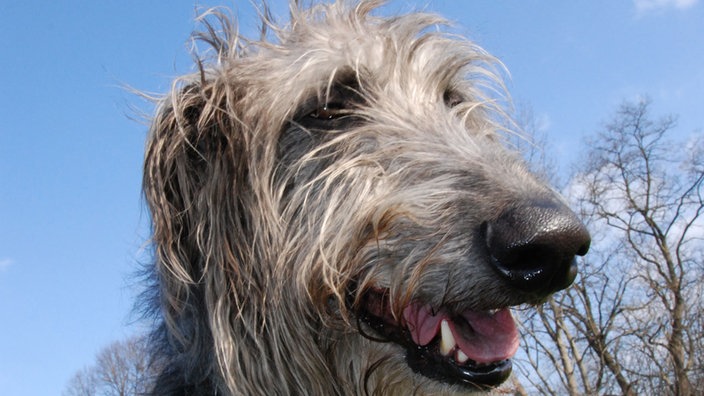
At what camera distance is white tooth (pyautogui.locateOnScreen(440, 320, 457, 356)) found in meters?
3.09

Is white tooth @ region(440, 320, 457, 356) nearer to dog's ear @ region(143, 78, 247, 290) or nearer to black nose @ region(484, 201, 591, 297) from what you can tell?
black nose @ region(484, 201, 591, 297)

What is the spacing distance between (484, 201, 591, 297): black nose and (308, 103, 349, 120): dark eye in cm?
138

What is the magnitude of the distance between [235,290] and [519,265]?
1.48 meters

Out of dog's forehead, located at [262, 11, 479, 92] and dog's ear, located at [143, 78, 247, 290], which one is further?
dog's forehead, located at [262, 11, 479, 92]

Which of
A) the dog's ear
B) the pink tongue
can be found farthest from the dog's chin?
the dog's ear

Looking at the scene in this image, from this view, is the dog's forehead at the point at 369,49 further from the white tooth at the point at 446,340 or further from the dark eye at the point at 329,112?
the white tooth at the point at 446,340

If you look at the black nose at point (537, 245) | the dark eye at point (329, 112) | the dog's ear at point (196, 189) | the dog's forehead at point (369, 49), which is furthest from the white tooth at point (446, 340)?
the dog's forehead at point (369, 49)

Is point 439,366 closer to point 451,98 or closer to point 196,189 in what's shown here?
point 196,189

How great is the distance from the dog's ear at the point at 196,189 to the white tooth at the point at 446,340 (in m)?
1.11

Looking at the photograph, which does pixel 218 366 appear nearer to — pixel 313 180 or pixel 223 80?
pixel 313 180

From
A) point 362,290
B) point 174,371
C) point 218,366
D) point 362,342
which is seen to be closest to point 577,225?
point 362,290

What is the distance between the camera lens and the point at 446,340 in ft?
10.1

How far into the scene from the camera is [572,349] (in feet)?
100

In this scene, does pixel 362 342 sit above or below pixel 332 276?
below
